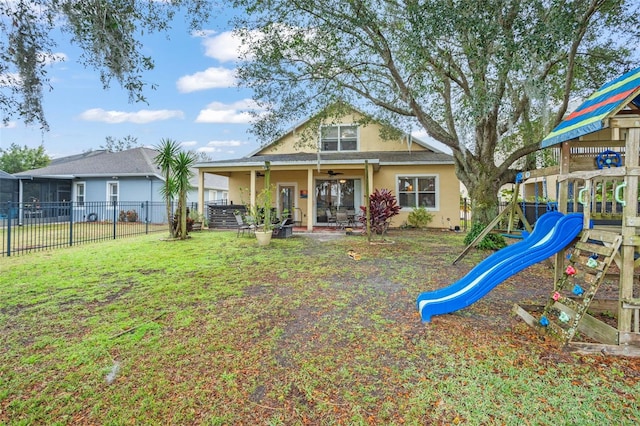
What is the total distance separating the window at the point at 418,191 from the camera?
13.9 m

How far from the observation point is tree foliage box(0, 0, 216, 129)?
3652 millimetres

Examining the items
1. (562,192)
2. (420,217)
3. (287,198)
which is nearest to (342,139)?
(287,198)

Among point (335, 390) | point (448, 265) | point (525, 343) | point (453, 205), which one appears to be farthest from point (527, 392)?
point (453, 205)

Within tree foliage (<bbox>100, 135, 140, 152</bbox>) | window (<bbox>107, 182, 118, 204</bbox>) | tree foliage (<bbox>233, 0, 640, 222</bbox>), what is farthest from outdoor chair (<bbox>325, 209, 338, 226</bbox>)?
tree foliage (<bbox>100, 135, 140, 152</bbox>)

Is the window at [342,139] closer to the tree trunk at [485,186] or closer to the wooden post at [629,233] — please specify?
the tree trunk at [485,186]

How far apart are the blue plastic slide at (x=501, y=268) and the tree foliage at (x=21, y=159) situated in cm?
3514

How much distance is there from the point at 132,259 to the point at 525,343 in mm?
7687

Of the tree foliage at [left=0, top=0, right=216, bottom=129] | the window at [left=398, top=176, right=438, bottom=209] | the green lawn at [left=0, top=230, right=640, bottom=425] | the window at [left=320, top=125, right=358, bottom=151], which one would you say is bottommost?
the green lawn at [left=0, top=230, right=640, bottom=425]

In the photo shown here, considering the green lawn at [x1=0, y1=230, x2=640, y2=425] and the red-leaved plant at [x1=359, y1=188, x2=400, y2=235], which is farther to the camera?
the red-leaved plant at [x1=359, y1=188, x2=400, y2=235]

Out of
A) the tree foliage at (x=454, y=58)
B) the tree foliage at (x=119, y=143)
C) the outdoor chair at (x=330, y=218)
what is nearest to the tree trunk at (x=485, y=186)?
the tree foliage at (x=454, y=58)

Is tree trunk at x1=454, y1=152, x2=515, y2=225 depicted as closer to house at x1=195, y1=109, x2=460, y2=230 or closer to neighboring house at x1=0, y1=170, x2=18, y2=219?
house at x1=195, y1=109, x2=460, y2=230

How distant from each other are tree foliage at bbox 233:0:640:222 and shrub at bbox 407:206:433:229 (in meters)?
4.06

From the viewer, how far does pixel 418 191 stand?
1408 centimetres

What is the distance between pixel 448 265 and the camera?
671 centimetres
